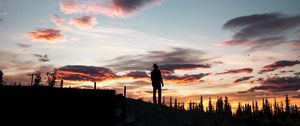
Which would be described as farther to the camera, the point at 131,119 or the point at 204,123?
the point at 204,123

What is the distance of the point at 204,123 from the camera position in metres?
17.9

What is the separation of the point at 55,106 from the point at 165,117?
6.78m

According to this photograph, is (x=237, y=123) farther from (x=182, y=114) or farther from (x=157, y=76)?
(x=157, y=76)

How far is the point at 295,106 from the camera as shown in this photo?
166625 mm

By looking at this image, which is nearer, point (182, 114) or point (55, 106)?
point (55, 106)

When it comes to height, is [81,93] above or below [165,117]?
above

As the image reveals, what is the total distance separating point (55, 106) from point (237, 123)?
1122 centimetres

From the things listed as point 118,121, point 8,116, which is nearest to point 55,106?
point 8,116

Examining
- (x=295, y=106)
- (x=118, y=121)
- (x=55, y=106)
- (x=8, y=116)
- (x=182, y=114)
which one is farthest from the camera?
(x=295, y=106)

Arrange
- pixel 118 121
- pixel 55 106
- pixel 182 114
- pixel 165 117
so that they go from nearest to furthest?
pixel 55 106, pixel 118 121, pixel 165 117, pixel 182 114

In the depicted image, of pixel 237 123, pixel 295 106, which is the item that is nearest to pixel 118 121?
pixel 237 123

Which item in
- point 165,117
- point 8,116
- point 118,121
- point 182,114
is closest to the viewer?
point 8,116

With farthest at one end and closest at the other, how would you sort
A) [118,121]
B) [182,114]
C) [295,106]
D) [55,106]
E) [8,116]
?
[295,106]
[182,114]
[118,121]
[55,106]
[8,116]

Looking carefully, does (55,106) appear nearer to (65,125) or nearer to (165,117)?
(65,125)
